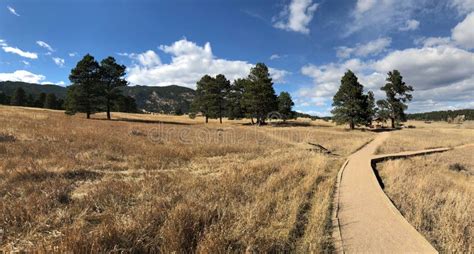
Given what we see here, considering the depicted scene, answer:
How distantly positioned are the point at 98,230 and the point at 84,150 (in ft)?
35.4

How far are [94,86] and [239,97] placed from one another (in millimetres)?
31170

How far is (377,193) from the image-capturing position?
30.0ft

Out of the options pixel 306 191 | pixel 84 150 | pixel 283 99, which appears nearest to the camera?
pixel 306 191

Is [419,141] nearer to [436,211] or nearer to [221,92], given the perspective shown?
[436,211]

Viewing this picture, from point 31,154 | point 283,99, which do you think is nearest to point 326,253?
point 31,154

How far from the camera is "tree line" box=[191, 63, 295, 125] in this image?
181ft

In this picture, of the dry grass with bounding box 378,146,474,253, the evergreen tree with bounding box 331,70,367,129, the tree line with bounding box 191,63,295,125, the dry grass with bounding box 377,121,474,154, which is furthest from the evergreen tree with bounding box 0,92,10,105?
the dry grass with bounding box 378,146,474,253

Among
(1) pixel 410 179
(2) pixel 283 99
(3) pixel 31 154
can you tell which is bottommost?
(1) pixel 410 179

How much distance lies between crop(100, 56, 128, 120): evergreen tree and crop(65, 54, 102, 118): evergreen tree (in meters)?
1.30

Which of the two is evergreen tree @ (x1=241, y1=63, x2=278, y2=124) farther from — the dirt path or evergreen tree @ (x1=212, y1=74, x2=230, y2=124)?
the dirt path

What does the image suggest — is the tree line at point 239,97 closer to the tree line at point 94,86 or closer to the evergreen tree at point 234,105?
the evergreen tree at point 234,105

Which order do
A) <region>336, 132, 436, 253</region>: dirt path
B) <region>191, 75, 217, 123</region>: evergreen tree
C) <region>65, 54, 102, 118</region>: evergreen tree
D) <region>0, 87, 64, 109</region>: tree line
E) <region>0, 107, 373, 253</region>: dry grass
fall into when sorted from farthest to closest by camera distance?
1. <region>0, 87, 64, 109</region>: tree line
2. <region>191, 75, 217, 123</region>: evergreen tree
3. <region>65, 54, 102, 118</region>: evergreen tree
4. <region>336, 132, 436, 253</region>: dirt path
5. <region>0, 107, 373, 253</region>: dry grass

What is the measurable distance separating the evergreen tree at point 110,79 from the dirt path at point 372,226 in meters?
47.2

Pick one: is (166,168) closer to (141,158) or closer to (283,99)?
(141,158)
